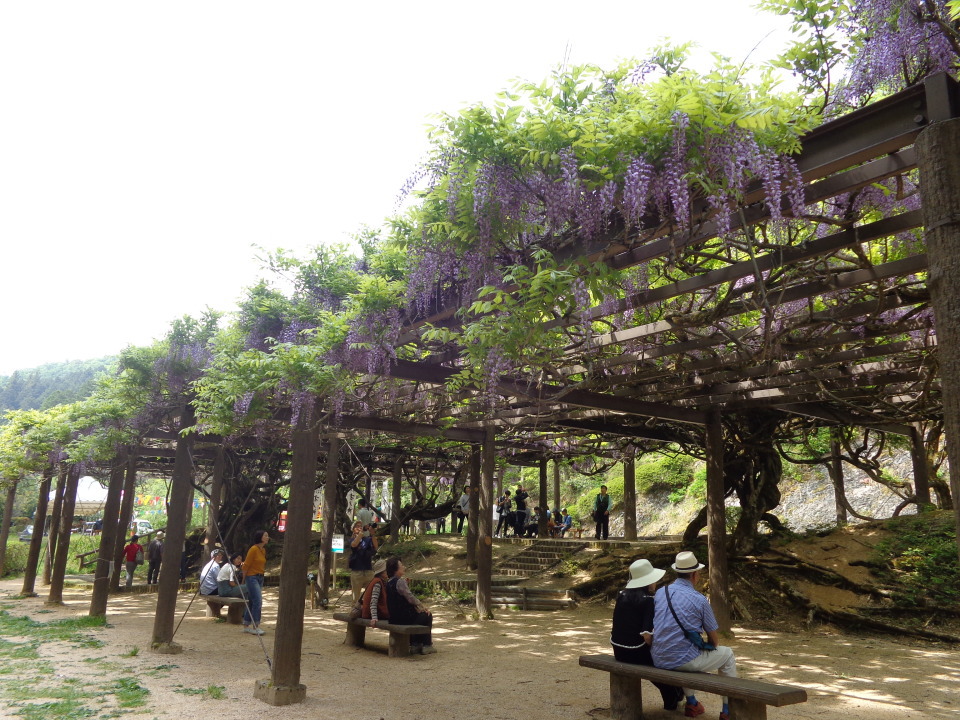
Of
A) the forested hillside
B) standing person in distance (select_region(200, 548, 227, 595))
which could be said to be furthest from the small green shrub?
the forested hillside

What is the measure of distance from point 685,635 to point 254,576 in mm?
6685

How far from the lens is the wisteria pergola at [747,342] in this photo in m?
2.81

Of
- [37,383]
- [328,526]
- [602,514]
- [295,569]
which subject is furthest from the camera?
[37,383]

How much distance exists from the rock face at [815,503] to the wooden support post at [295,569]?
1316 cm

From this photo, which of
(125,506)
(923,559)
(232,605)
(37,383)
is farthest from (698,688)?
(37,383)

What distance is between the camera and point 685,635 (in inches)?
176

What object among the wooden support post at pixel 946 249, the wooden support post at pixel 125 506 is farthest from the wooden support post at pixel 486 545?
the wooden support post at pixel 946 249

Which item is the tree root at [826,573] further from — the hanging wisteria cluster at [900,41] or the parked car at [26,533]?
the parked car at [26,533]

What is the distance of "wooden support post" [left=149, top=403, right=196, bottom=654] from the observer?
25.5 feet

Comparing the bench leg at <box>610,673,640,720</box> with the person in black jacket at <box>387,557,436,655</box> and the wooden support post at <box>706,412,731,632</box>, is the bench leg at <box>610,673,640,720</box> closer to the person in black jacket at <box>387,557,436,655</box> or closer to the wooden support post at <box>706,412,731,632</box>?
the person in black jacket at <box>387,557,436,655</box>

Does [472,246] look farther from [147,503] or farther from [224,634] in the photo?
[147,503]

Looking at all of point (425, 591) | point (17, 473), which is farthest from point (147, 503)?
point (425, 591)

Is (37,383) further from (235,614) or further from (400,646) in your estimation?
(400,646)

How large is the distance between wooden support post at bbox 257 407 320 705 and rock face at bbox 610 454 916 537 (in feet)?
43.2
